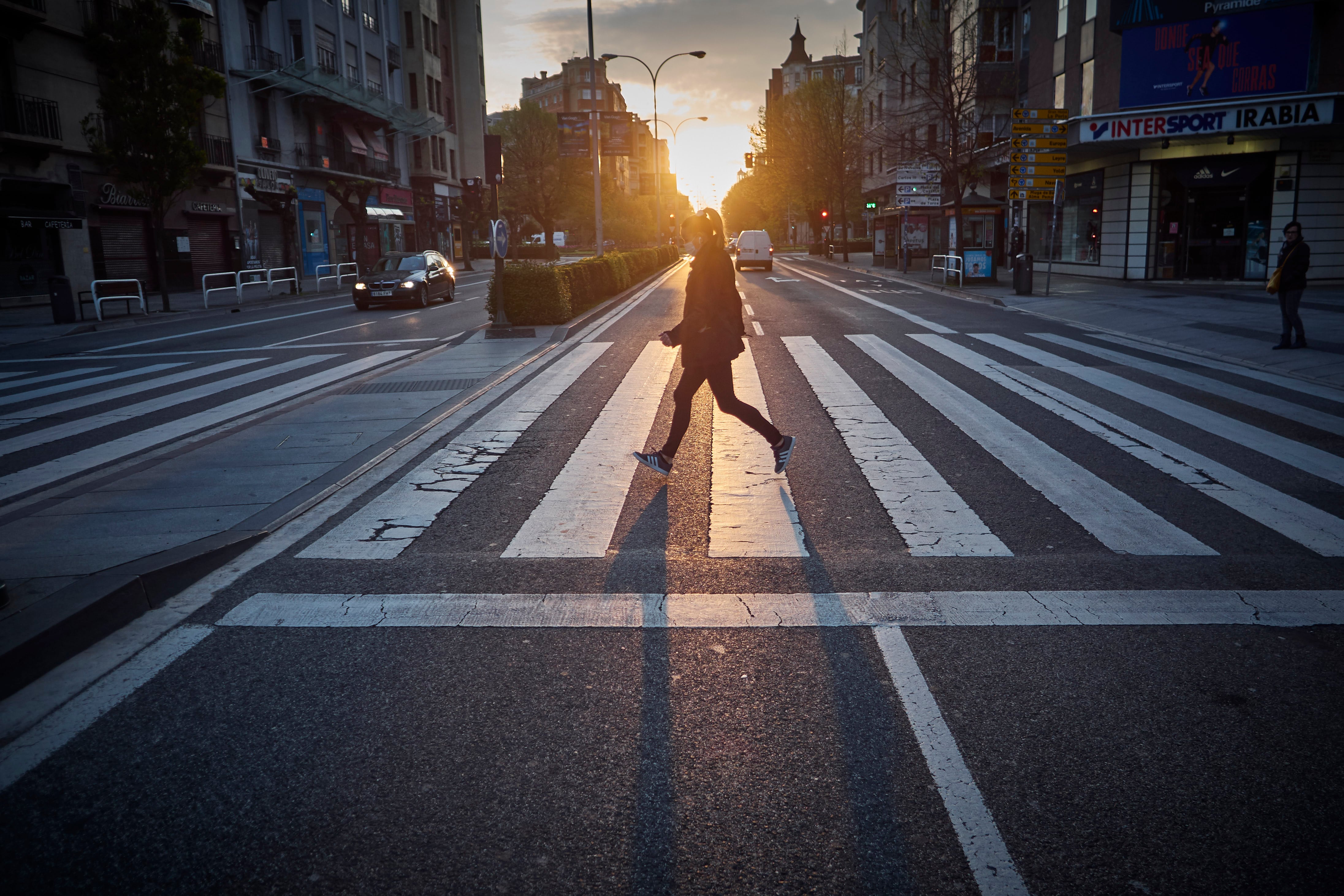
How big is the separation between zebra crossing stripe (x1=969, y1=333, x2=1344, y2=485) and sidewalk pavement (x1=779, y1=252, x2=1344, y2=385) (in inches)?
83.7

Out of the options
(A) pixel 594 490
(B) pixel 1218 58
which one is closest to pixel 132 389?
(A) pixel 594 490

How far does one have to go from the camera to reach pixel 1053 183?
24047mm

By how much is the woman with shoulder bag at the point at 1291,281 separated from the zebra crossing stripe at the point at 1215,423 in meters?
2.85

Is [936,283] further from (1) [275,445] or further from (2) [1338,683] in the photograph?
(2) [1338,683]

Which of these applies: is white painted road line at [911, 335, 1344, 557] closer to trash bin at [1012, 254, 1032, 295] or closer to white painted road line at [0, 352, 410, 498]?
white painted road line at [0, 352, 410, 498]

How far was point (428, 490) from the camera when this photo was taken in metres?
6.39

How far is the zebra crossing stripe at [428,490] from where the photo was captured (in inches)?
205

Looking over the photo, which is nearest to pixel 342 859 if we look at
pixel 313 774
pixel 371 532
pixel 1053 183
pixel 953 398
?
pixel 313 774

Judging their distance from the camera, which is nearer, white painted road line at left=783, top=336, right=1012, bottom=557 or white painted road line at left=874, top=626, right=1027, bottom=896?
white painted road line at left=874, top=626, right=1027, bottom=896


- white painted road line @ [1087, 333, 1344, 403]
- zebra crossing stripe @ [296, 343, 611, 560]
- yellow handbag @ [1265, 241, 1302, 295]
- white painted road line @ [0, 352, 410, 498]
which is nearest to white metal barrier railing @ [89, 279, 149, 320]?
white painted road line @ [0, 352, 410, 498]

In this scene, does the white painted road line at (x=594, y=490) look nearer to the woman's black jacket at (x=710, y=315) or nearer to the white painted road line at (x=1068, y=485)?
the woman's black jacket at (x=710, y=315)

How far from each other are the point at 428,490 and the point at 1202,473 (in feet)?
17.3

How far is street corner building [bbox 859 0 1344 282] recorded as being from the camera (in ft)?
78.4

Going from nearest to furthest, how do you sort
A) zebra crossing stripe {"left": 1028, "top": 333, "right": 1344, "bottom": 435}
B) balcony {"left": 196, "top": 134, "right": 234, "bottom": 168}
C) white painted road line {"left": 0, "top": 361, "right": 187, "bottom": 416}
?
zebra crossing stripe {"left": 1028, "top": 333, "right": 1344, "bottom": 435} < white painted road line {"left": 0, "top": 361, "right": 187, "bottom": 416} < balcony {"left": 196, "top": 134, "right": 234, "bottom": 168}
